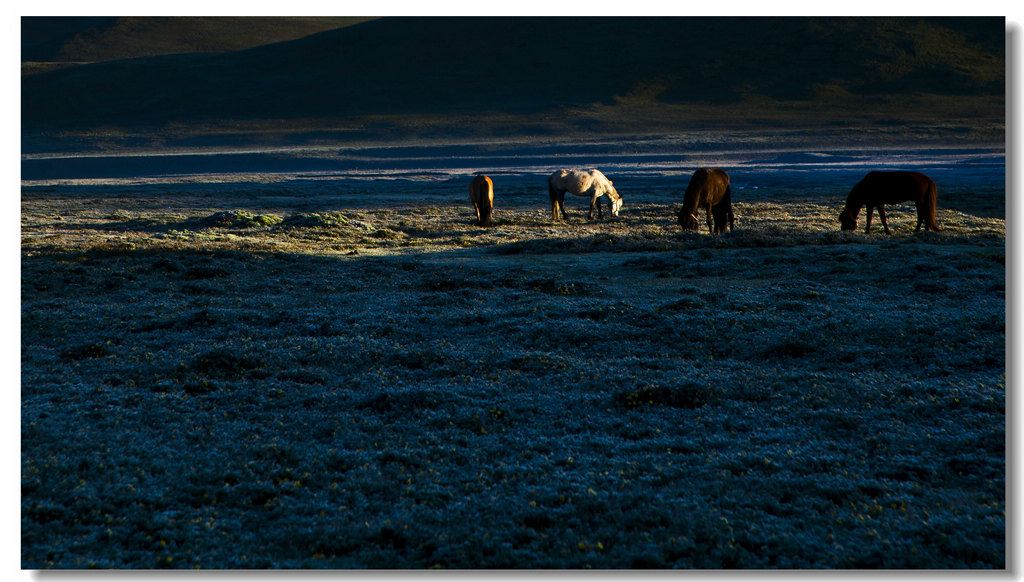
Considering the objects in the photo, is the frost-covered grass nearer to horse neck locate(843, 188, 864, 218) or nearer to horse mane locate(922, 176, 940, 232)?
horse neck locate(843, 188, 864, 218)

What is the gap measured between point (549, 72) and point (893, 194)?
305ft

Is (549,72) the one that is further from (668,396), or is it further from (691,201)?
(668,396)

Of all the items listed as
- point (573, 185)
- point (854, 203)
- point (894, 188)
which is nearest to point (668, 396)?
point (854, 203)

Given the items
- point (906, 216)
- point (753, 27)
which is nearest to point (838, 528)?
point (906, 216)

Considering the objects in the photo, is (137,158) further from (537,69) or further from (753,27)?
(753,27)

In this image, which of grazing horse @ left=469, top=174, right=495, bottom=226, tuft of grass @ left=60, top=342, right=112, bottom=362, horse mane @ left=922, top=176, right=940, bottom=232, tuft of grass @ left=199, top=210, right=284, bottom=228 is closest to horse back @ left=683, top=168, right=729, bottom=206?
horse mane @ left=922, top=176, right=940, bottom=232

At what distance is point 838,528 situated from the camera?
519 centimetres

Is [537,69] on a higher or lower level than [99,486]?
higher

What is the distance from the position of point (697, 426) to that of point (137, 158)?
258ft

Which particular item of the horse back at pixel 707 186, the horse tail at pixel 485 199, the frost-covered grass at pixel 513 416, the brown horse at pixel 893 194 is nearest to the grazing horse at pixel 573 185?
the horse tail at pixel 485 199

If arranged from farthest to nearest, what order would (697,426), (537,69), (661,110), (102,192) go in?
(537,69) → (661,110) → (102,192) → (697,426)

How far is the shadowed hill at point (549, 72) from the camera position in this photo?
100 meters

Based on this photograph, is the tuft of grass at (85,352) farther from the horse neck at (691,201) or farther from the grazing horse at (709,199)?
the horse neck at (691,201)

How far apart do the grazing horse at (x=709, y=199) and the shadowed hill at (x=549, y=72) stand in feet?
248
